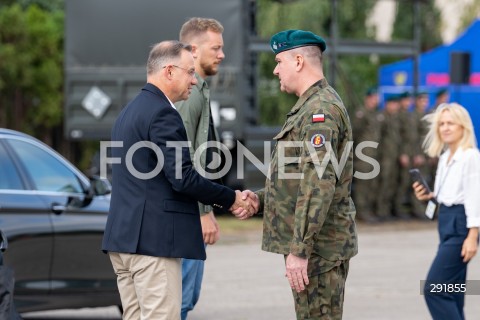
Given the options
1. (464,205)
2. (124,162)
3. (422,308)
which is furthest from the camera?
(422,308)

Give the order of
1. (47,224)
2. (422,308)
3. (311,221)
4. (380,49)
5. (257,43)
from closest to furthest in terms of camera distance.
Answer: (311,221) → (47,224) → (422,308) → (257,43) → (380,49)

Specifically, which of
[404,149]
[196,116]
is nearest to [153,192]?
[196,116]

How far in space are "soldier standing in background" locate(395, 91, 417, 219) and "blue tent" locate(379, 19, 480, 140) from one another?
127 inches

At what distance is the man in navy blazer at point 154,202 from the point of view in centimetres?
608

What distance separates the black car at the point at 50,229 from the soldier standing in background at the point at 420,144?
11924 millimetres

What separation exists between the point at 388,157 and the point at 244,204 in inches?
544

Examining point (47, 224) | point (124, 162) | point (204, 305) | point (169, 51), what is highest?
point (169, 51)

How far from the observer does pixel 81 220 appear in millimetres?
9039

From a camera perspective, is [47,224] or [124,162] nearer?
[124,162]

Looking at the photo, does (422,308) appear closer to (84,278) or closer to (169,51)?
(84,278)

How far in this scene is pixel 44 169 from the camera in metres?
9.09

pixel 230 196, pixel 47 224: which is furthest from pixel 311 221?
pixel 47 224

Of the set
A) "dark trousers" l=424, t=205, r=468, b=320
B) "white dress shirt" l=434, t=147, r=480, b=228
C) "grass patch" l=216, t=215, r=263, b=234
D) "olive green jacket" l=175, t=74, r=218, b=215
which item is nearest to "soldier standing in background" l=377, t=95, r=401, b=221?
"grass patch" l=216, t=215, r=263, b=234

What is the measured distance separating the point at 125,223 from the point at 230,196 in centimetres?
65
